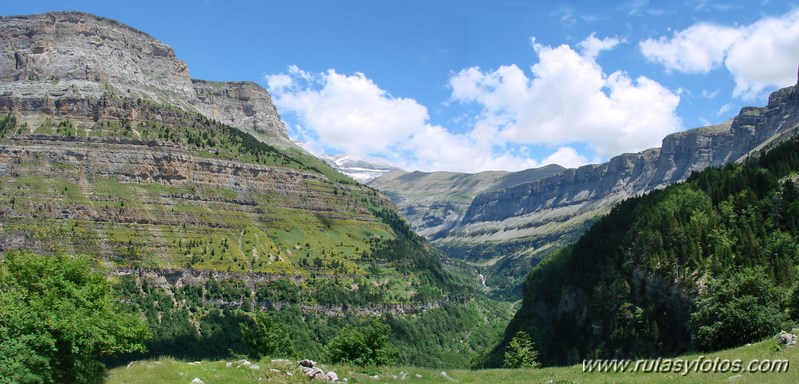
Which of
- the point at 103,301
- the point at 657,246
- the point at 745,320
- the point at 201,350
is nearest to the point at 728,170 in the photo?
→ the point at 657,246

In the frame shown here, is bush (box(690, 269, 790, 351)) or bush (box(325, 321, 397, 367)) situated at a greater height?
bush (box(690, 269, 790, 351))

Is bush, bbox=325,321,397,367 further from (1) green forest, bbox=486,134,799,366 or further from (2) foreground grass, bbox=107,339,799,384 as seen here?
(1) green forest, bbox=486,134,799,366

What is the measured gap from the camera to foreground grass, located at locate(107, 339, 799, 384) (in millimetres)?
35562

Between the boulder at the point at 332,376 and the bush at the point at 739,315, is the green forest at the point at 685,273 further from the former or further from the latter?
the boulder at the point at 332,376

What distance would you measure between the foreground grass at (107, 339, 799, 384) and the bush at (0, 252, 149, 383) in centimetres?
268

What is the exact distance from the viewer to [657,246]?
105062mm

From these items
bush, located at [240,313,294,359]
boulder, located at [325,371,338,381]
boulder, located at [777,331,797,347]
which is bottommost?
bush, located at [240,313,294,359]

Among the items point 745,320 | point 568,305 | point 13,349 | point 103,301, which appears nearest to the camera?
point 13,349

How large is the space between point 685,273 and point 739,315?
4156 centimetres

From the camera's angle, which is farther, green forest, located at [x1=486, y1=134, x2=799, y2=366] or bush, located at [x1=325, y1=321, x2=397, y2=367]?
bush, located at [x1=325, y1=321, x2=397, y2=367]

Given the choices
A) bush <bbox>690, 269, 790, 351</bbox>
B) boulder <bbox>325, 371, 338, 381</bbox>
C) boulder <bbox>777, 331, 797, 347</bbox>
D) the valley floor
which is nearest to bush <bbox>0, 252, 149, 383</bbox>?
the valley floor

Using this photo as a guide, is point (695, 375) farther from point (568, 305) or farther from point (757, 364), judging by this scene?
point (568, 305)

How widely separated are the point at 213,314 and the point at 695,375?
17691 centimetres

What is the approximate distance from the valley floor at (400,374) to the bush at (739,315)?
29.0 feet
